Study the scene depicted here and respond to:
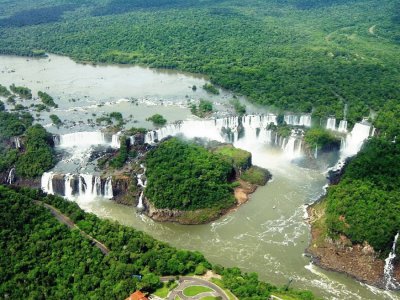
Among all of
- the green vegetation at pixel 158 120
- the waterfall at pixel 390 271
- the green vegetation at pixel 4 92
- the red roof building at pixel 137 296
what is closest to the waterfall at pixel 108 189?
the green vegetation at pixel 158 120

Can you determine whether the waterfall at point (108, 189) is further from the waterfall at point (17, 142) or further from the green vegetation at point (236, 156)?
the waterfall at point (17, 142)

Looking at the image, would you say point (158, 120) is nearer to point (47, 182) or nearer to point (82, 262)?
point (47, 182)

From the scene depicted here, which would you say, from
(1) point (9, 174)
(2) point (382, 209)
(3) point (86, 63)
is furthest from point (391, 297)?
(3) point (86, 63)

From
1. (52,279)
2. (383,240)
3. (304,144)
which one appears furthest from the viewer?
(304,144)

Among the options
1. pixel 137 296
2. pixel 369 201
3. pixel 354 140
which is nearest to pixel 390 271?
pixel 369 201

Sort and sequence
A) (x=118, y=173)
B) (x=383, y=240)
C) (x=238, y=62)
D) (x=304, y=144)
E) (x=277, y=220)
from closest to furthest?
(x=383, y=240)
(x=277, y=220)
(x=118, y=173)
(x=304, y=144)
(x=238, y=62)

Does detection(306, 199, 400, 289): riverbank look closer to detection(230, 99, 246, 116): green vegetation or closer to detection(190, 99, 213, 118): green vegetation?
detection(230, 99, 246, 116): green vegetation

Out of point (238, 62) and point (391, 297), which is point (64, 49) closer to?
point (238, 62)
